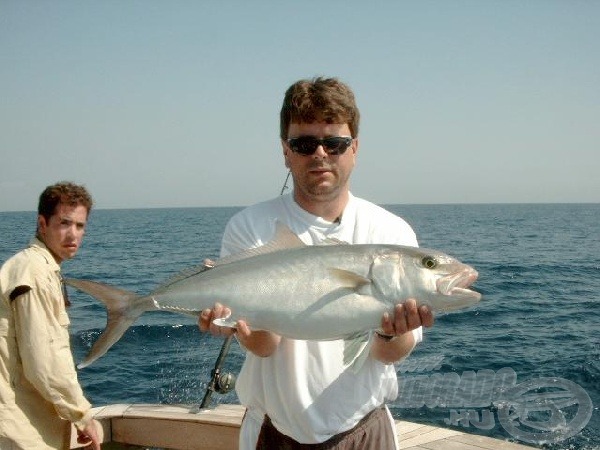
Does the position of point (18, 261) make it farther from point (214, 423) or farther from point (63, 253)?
point (214, 423)

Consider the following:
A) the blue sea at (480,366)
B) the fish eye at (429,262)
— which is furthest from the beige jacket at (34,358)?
the blue sea at (480,366)

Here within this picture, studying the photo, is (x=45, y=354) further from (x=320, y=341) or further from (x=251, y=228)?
(x=320, y=341)

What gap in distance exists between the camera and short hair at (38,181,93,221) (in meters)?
4.54

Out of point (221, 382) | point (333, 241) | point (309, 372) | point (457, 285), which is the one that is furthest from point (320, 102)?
point (221, 382)

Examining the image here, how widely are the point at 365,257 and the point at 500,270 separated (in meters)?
29.9

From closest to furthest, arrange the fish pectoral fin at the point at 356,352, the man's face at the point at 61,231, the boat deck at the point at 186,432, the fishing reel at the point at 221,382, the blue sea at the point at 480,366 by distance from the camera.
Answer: the fish pectoral fin at the point at 356,352
the man's face at the point at 61,231
the boat deck at the point at 186,432
the fishing reel at the point at 221,382
the blue sea at the point at 480,366

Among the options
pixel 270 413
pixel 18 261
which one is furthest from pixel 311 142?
pixel 18 261

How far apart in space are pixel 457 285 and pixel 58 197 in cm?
299

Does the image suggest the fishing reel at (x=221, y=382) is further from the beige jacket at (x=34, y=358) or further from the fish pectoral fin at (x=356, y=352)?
the fish pectoral fin at (x=356, y=352)

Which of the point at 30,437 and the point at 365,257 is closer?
the point at 365,257

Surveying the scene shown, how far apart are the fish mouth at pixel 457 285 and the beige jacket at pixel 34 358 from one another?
266 centimetres

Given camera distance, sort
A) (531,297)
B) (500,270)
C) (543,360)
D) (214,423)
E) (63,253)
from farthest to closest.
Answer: (500,270)
(531,297)
(543,360)
(214,423)
(63,253)

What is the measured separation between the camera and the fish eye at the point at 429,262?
3377mm

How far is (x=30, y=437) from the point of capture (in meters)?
4.18
